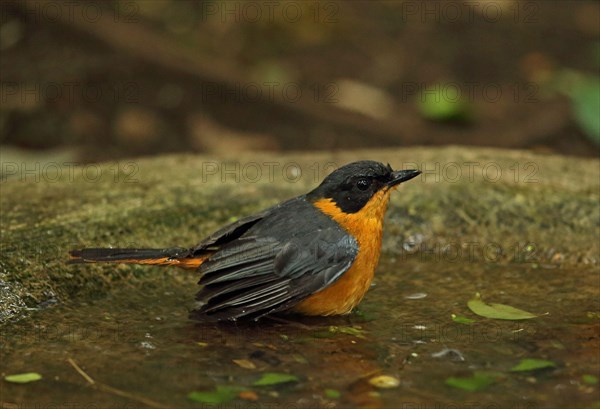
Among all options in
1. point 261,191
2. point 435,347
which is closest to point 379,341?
point 435,347

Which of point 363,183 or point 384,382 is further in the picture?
point 363,183

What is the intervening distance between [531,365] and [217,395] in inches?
43.4

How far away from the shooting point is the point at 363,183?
429 centimetres

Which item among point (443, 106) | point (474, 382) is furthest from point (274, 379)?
point (443, 106)

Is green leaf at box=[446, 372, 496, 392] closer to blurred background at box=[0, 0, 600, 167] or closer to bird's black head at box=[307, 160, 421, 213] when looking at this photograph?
bird's black head at box=[307, 160, 421, 213]

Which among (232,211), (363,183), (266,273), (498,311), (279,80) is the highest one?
(279,80)

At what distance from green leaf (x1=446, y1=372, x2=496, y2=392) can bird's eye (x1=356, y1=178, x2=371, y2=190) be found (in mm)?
1149

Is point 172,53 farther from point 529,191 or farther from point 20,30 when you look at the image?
point 529,191

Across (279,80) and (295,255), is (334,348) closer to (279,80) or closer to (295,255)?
(295,255)

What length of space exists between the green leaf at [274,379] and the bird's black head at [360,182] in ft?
3.69

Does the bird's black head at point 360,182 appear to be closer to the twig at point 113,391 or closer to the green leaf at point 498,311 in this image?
the green leaf at point 498,311

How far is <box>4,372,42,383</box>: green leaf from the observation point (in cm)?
323

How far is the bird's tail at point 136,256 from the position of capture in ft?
13.2

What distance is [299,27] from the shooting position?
1076cm
